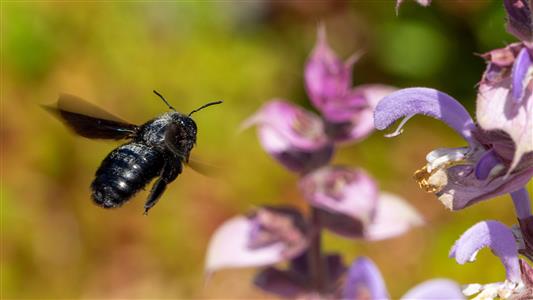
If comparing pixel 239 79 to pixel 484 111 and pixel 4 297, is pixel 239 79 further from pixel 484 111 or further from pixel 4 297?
pixel 484 111

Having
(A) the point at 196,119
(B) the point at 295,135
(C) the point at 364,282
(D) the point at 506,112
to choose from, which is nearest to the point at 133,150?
(B) the point at 295,135

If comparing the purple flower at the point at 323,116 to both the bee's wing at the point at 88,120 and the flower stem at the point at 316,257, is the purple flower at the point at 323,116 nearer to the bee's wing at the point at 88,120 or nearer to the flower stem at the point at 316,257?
the flower stem at the point at 316,257

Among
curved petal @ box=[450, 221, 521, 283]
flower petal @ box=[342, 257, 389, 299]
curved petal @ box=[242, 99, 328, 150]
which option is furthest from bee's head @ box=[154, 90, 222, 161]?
curved petal @ box=[450, 221, 521, 283]

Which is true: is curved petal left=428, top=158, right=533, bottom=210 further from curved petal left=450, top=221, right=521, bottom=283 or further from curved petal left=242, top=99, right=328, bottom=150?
curved petal left=242, top=99, right=328, bottom=150

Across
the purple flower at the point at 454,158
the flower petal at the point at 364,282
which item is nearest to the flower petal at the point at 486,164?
the purple flower at the point at 454,158

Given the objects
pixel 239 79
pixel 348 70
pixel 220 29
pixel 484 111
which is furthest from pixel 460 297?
pixel 220 29
